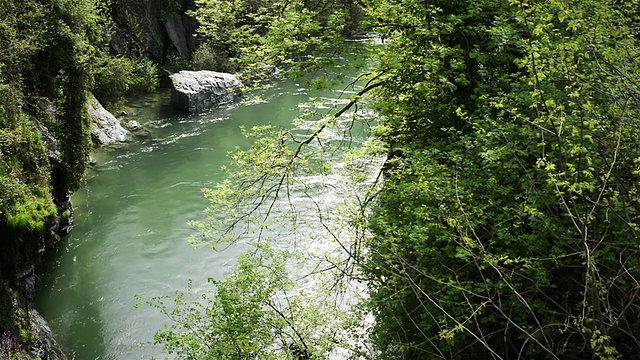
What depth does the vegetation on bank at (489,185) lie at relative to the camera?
3500 millimetres

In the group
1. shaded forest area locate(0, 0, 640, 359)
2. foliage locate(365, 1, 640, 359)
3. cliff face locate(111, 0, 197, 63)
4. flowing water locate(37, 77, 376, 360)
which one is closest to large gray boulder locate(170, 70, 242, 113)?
flowing water locate(37, 77, 376, 360)

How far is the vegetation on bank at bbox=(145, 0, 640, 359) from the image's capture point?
138 inches

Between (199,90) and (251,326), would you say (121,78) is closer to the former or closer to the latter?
(199,90)

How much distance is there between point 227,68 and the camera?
2166cm

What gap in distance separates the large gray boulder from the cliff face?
249 cm

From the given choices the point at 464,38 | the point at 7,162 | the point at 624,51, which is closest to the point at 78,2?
the point at 7,162

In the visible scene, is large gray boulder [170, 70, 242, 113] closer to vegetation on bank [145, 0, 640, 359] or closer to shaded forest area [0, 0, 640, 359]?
shaded forest area [0, 0, 640, 359]

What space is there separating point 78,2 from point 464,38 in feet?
26.7

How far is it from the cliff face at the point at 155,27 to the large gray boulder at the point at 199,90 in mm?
2486

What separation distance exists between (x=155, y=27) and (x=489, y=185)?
20.3 meters

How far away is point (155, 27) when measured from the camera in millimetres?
21688

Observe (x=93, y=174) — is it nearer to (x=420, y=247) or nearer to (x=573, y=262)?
(x=420, y=247)

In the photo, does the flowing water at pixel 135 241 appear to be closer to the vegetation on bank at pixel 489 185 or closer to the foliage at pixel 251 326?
the foliage at pixel 251 326

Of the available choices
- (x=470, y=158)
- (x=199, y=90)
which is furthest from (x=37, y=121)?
(x=199, y=90)
